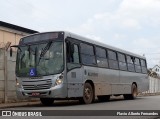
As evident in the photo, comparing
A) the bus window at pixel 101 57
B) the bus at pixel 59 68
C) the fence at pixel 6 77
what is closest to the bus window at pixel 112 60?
the bus window at pixel 101 57

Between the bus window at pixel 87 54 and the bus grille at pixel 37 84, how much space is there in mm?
2444

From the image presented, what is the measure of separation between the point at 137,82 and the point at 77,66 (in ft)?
33.4

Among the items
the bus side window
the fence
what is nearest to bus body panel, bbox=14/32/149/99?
the bus side window

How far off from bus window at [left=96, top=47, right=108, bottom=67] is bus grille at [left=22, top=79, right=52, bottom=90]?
431 cm

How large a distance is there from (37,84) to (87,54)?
3275 millimetres

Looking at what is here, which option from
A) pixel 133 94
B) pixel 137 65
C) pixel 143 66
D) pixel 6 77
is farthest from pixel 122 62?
pixel 6 77

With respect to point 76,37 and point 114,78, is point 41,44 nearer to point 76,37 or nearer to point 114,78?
point 76,37

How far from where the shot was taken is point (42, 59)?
1708cm

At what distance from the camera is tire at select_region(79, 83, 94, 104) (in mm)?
18500

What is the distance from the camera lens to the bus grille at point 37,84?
1680 centimetres

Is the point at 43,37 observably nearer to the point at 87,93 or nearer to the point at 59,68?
the point at 59,68

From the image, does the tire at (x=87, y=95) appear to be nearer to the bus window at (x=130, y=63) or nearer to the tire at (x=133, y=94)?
the bus window at (x=130, y=63)

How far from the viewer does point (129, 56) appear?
26359mm

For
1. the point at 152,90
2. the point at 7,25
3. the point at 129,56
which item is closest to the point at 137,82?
the point at 129,56
